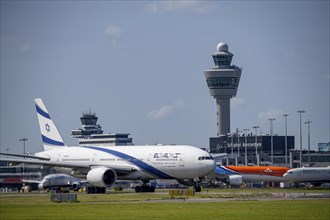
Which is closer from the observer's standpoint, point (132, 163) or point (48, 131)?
point (132, 163)

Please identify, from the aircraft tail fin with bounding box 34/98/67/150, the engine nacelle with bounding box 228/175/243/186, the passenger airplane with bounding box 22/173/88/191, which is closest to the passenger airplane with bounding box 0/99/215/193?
the aircraft tail fin with bounding box 34/98/67/150

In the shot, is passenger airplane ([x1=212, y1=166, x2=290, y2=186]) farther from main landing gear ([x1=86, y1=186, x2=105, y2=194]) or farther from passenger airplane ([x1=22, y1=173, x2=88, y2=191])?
main landing gear ([x1=86, y1=186, x2=105, y2=194])

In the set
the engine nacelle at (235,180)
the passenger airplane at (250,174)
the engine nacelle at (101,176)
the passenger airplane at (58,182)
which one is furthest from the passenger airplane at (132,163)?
the passenger airplane at (250,174)

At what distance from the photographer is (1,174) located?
16950 cm

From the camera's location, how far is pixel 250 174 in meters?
158

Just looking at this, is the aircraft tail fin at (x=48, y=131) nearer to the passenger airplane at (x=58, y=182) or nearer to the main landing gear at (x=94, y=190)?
the passenger airplane at (x=58, y=182)

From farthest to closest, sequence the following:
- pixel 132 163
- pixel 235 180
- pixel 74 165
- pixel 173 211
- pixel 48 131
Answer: pixel 235 180
pixel 48 131
pixel 74 165
pixel 132 163
pixel 173 211

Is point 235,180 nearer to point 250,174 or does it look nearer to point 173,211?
point 250,174

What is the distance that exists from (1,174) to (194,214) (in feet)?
367

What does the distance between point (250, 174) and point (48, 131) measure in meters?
49.1

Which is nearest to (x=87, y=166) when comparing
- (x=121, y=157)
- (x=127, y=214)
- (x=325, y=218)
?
(x=121, y=157)

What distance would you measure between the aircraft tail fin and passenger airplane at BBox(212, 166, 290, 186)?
125 ft

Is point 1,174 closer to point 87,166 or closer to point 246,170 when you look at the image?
point 246,170

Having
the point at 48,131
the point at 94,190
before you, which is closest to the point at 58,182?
the point at 48,131
